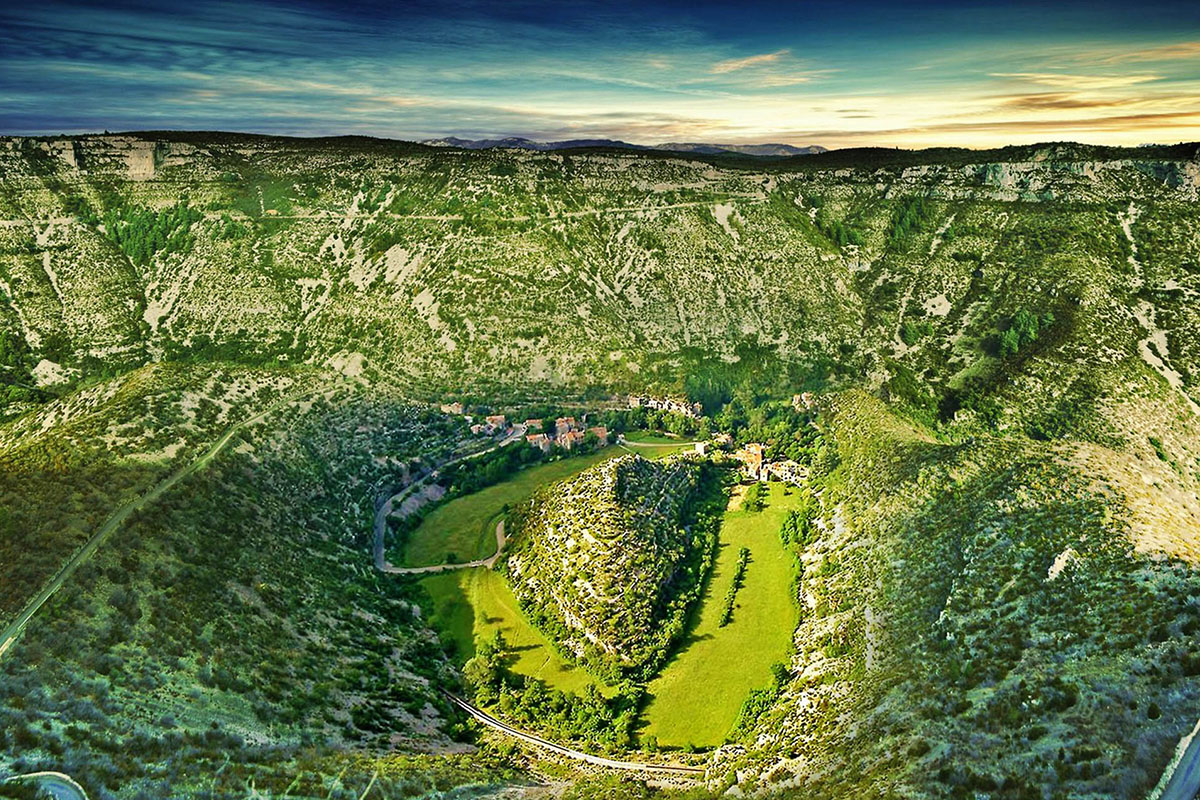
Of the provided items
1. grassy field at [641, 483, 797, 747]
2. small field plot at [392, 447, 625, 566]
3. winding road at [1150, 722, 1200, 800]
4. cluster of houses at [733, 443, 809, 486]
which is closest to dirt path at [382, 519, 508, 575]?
small field plot at [392, 447, 625, 566]

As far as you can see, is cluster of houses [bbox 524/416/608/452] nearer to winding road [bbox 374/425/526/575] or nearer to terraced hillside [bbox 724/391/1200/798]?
winding road [bbox 374/425/526/575]

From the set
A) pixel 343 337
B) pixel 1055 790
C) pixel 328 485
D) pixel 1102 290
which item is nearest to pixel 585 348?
pixel 343 337

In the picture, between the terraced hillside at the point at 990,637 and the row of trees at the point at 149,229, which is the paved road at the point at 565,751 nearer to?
the terraced hillside at the point at 990,637

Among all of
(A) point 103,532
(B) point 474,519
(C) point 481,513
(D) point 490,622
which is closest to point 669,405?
(C) point 481,513

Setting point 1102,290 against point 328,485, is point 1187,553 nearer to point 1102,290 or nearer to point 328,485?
point 1102,290

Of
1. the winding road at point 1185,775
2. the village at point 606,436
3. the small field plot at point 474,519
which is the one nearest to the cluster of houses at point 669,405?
the village at point 606,436
